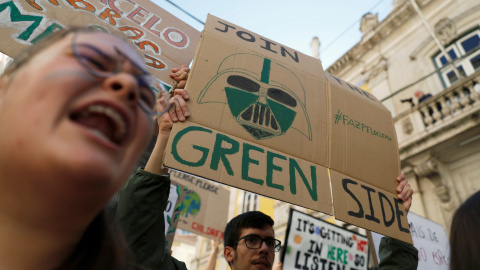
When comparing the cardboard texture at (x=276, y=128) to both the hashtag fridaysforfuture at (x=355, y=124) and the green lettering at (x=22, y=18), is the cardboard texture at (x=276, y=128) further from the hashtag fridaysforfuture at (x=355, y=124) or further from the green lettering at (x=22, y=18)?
the green lettering at (x=22, y=18)

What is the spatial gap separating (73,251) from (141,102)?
36 centimetres

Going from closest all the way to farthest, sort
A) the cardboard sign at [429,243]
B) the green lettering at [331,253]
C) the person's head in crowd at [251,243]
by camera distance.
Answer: the person's head in crowd at [251,243], the cardboard sign at [429,243], the green lettering at [331,253]

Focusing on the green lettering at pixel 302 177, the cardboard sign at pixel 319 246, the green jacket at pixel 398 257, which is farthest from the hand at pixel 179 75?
the cardboard sign at pixel 319 246

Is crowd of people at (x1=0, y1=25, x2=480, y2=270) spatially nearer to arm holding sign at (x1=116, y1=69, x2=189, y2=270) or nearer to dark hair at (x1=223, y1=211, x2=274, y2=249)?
arm holding sign at (x1=116, y1=69, x2=189, y2=270)

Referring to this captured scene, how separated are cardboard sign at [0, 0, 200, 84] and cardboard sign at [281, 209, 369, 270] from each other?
7.32 feet

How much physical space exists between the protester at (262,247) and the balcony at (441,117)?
5088mm

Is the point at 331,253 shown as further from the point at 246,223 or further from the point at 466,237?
the point at 466,237

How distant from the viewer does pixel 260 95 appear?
190 centimetres

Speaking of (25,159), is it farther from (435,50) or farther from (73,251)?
(435,50)

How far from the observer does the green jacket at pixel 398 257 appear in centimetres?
206

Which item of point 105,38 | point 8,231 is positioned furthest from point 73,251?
point 105,38

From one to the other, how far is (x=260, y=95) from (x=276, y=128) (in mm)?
250

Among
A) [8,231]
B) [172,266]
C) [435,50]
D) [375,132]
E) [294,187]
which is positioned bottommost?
[8,231]

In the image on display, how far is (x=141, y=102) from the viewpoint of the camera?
0.68 metres
